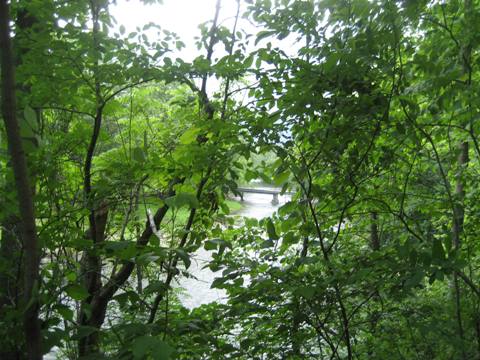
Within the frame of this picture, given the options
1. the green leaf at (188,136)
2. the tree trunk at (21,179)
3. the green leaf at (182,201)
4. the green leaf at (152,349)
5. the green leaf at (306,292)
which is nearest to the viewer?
the tree trunk at (21,179)

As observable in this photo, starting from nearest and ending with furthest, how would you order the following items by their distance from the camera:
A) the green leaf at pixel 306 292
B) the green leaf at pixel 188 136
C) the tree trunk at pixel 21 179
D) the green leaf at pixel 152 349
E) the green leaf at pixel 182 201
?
1. the tree trunk at pixel 21 179
2. the green leaf at pixel 152 349
3. the green leaf at pixel 182 201
4. the green leaf at pixel 306 292
5. the green leaf at pixel 188 136

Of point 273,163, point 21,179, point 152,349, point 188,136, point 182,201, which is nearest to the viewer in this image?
point 21,179

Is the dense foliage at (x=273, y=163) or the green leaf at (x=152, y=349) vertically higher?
the dense foliage at (x=273, y=163)

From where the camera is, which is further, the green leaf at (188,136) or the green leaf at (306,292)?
the green leaf at (188,136)

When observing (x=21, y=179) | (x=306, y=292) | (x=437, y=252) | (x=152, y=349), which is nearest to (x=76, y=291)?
(x=152, y=349)

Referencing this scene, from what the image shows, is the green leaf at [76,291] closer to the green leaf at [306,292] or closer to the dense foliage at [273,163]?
the dense foliage at [273,163]

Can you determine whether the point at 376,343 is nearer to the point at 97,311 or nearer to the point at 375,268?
the point at 375,268

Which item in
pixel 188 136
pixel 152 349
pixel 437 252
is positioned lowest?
pixel 152 349

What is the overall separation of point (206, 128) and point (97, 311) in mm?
1671

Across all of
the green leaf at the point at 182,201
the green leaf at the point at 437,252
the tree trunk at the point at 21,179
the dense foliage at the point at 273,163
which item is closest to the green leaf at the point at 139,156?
the dense foliage at the point at 273,163

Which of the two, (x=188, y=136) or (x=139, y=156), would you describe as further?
(x=188, y=136)

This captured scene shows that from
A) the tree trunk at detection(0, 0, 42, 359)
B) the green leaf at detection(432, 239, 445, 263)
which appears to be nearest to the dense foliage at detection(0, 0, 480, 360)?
the green leaf at detection(432, 239, 445, 263)

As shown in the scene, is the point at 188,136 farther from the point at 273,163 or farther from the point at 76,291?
the point at 76,291

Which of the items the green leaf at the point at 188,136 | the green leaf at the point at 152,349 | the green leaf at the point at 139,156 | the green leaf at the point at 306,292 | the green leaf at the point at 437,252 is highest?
the green leaf at the point at 188,136
